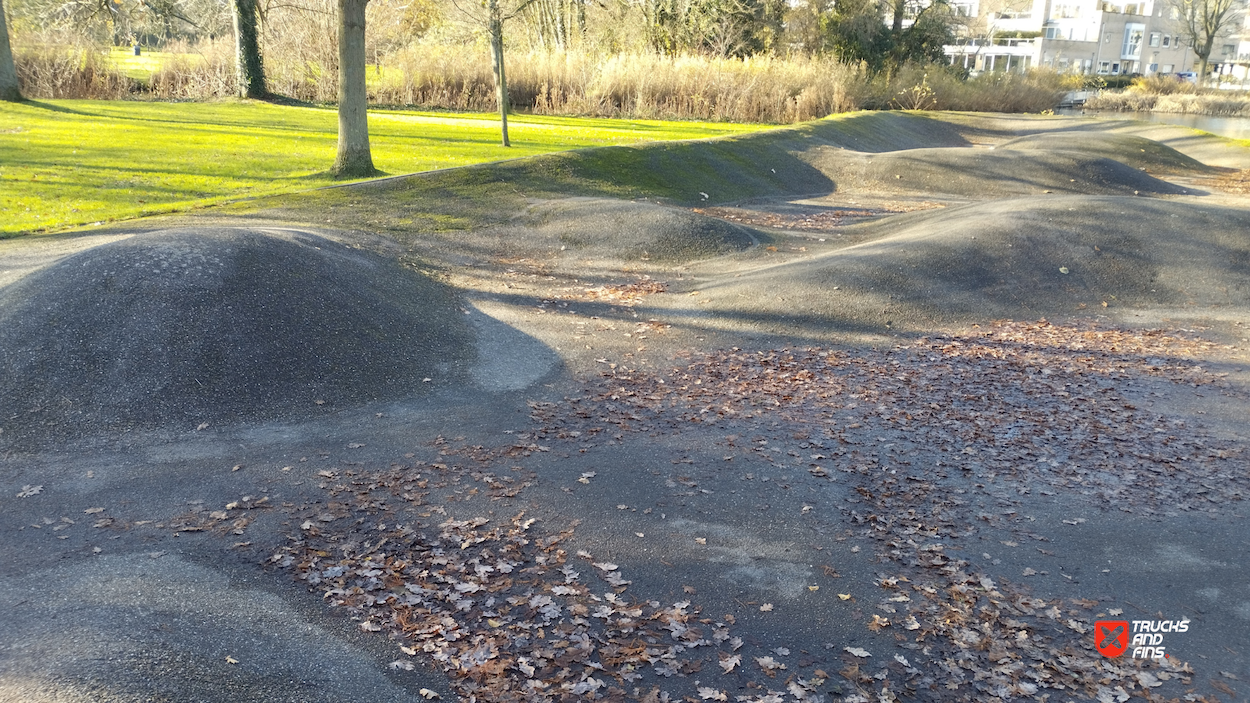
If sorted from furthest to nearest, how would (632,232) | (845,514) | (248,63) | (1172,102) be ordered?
(1172,102) < (248,63) < (632,232) < (845,514)

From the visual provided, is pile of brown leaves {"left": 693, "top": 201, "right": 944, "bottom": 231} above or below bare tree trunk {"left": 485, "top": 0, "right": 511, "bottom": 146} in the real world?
below

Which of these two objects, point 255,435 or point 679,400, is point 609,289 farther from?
point 255,435

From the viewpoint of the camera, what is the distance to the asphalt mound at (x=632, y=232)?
1510 centimetres

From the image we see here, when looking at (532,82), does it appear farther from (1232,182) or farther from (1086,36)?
(1086,36)

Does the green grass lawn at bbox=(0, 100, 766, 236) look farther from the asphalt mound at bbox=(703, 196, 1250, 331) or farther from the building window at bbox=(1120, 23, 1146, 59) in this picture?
the building window at bbox=(1120, 23, 1146, 59)

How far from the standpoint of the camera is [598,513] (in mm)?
6570

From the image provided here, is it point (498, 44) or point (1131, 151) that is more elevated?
point (498, 44)

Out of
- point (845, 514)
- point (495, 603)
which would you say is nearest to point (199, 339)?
point (495, 603)

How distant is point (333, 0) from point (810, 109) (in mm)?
19915

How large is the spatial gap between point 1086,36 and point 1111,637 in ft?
302

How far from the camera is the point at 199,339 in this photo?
8.49m

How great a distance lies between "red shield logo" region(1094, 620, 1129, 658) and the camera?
201 inches

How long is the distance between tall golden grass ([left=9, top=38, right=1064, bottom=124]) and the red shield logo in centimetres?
2899

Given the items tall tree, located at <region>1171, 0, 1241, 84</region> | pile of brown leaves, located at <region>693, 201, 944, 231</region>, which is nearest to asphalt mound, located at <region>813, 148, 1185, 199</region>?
pile of brown leaves, located at <region>693, 201, 944, 231</region>
